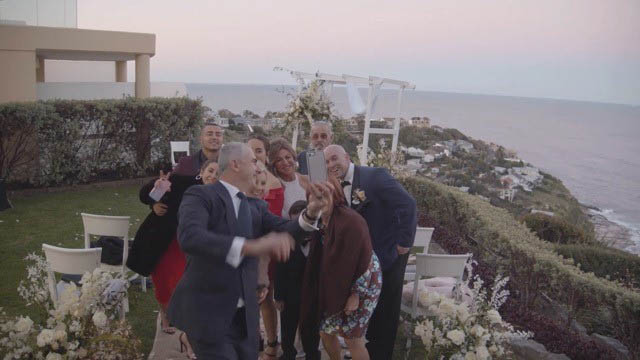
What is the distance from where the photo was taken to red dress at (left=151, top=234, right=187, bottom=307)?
17.3ft

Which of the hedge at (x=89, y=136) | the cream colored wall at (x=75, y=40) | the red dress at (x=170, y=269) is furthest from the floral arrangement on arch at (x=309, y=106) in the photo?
the cream colored wall at (x=75, y=40)

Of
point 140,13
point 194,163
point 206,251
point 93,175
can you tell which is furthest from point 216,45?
point 206,251

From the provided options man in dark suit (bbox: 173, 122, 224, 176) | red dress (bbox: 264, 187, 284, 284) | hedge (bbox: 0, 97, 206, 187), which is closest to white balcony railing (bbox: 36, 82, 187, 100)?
hedge (bbox: 0, 97, 206, 187)

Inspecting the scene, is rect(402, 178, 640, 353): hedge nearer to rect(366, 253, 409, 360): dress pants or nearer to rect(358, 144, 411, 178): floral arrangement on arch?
rect(366, 253, 409, 360): dress pants

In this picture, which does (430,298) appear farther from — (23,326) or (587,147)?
(587,147)

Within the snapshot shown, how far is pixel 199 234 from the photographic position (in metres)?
3.02

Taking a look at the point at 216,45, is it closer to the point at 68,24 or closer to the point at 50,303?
the point at 68,24

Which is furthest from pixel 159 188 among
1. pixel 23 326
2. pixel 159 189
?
pixel 23 326

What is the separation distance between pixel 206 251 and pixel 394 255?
2298mm

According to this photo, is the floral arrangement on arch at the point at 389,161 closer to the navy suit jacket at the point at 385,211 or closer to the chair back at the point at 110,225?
the chair back at the point at 110,225

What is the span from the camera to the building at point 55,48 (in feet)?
44.9

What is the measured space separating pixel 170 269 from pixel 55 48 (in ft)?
35.9

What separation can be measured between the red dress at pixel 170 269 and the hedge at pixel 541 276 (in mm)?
3683

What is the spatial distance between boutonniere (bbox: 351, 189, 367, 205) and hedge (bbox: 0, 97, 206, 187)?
9697 mm
